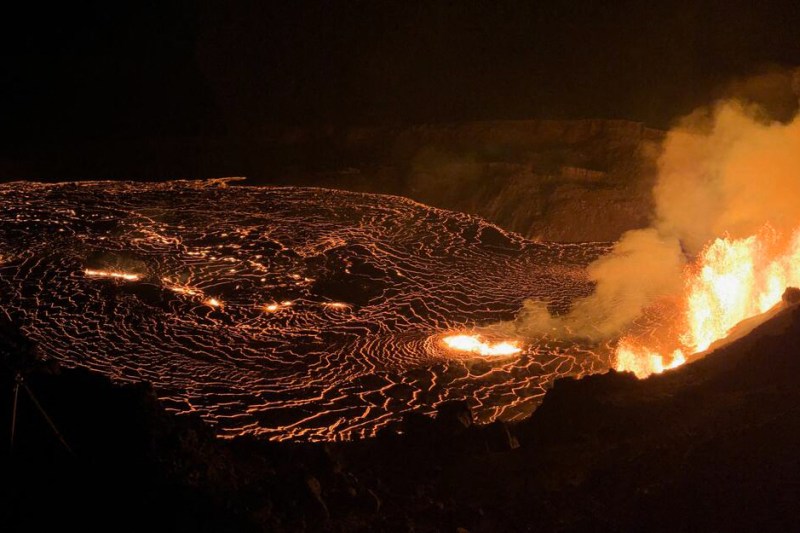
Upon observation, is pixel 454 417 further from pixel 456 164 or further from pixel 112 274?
pixel 456 164

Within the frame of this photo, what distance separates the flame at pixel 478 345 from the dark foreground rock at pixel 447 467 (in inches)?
118

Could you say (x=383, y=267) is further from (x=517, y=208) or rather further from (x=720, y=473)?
(x=720, y=473)

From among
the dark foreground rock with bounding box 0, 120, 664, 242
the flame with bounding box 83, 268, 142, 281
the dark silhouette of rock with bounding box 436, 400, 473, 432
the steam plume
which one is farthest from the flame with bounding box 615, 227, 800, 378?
the flame with bounding box 83, 268, 142, 281

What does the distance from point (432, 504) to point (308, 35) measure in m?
25.3

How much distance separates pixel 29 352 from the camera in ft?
19.5

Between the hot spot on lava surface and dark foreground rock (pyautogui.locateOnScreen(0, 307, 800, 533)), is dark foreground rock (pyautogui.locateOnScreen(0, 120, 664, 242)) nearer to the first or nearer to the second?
the hot spot on lava surface

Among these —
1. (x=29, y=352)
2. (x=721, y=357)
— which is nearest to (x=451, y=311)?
(x=721, y=357)

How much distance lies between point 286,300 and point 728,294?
7054 millimetres

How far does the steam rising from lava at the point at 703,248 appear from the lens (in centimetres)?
1005

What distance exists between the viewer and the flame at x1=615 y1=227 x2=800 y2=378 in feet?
30.7

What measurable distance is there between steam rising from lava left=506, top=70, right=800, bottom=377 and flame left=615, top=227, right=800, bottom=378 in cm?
2

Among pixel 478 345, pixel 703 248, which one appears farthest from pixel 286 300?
pixel 703 248

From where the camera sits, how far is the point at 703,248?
14047 millimetres

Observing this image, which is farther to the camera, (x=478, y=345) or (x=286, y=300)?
(x=286, y=300)
